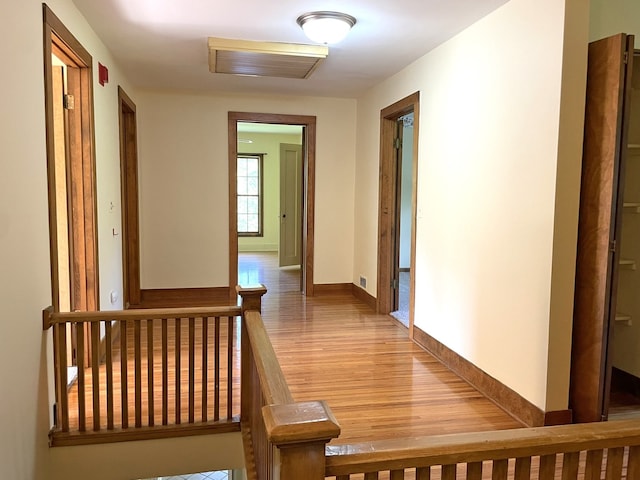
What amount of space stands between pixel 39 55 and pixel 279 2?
1.31 metres

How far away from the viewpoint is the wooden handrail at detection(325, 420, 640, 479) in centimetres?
117

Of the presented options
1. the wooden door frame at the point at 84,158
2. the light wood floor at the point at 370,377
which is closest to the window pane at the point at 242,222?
the light wood floor at the point at 370,377

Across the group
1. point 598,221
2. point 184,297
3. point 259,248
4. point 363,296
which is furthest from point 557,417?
point 259,248

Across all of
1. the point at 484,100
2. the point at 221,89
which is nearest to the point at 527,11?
the point at 484,100

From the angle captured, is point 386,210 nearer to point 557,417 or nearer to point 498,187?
point 498,187

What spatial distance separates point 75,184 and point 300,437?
278 centimetres

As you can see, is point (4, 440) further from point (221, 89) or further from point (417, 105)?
point (221, 89)

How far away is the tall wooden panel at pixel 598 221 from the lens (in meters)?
2.40

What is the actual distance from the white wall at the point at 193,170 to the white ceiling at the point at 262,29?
2.60ft

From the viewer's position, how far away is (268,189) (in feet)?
33.6

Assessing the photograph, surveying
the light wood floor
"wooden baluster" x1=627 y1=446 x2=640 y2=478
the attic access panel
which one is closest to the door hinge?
the attic access panel

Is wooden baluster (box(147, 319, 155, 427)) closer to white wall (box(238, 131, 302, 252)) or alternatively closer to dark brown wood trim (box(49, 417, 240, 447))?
dark brown wood trim (box(49, 417, 240, 447))

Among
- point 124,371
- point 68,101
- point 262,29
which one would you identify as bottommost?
point 124,371

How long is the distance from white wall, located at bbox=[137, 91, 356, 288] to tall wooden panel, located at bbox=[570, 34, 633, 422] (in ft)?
11.9
